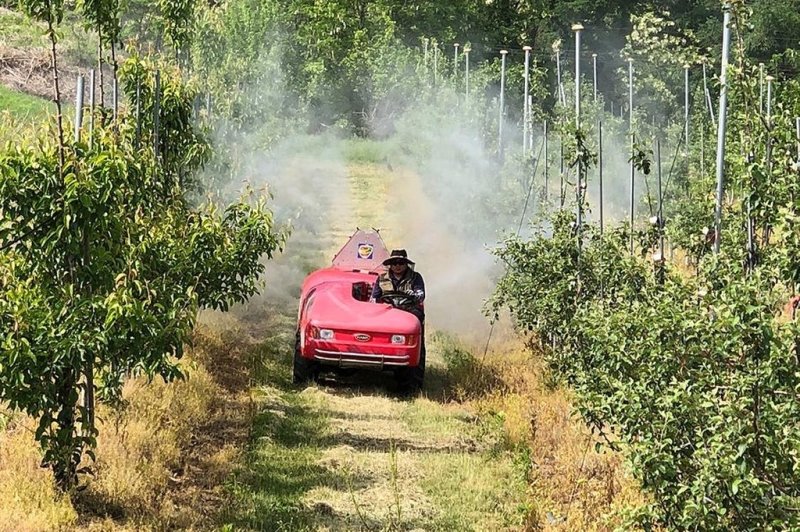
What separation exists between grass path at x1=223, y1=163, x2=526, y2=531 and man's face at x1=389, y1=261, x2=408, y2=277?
5.20ft

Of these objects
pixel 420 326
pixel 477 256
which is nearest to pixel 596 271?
pixel 420 326

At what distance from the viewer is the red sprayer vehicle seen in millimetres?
12602

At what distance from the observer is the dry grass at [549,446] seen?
8469mm

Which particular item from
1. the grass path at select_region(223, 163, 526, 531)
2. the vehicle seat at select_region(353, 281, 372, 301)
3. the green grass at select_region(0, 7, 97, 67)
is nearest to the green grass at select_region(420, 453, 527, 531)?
the grass path at select_region(223, 163, 526, 531)

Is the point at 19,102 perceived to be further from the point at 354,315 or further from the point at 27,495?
the point at 27,495

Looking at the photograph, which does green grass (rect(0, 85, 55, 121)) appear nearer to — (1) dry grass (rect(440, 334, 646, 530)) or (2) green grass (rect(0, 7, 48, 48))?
(2) green grass (rect(0, 7, 48, 48))

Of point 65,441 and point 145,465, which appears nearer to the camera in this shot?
point 65,441

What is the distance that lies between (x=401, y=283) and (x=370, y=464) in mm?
3861

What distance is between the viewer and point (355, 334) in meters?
12.6

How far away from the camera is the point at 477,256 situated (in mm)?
23484

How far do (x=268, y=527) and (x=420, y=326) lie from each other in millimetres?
5139

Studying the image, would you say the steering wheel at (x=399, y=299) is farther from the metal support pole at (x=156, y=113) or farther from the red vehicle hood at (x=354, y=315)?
the metal support pole at (x=156, y=113)

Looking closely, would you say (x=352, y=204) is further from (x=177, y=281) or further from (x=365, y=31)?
(x=177, y=281)

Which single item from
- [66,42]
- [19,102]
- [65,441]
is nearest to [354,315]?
[65,441]
